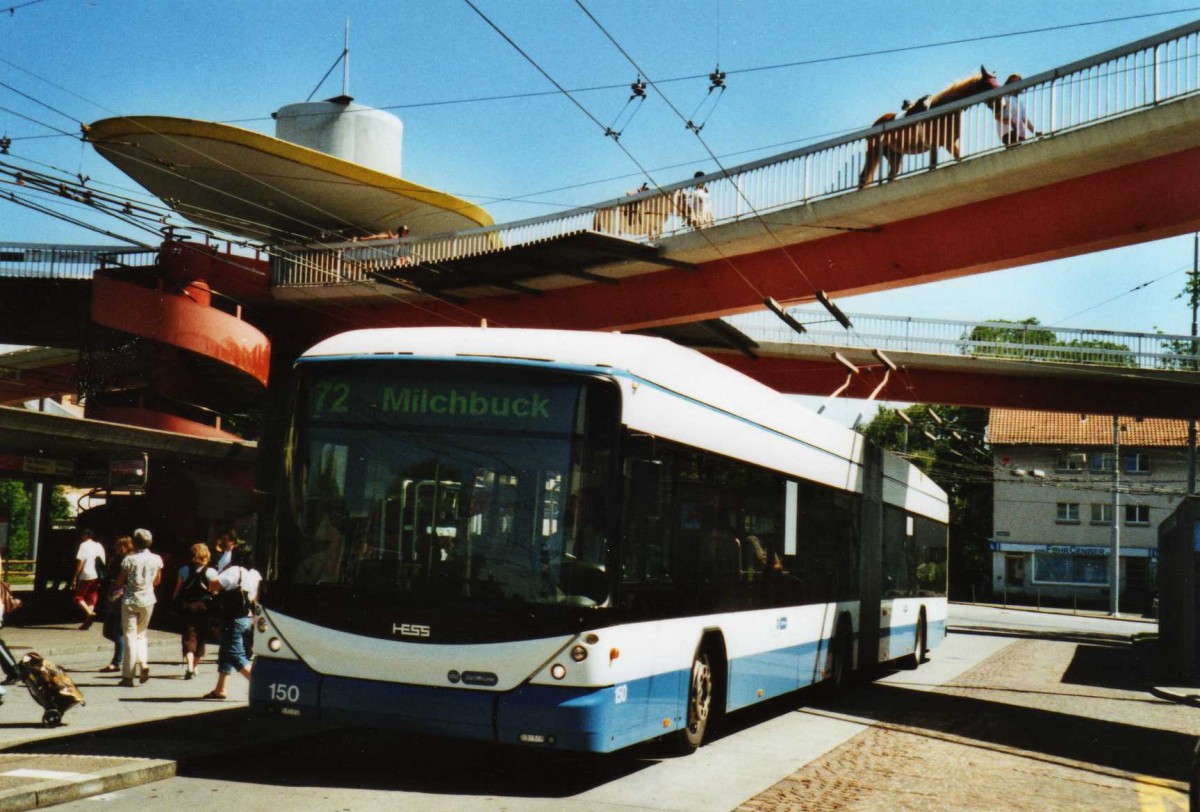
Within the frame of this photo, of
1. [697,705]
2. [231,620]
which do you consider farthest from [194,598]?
[697,705]

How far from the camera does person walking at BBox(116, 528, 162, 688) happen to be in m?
13.0

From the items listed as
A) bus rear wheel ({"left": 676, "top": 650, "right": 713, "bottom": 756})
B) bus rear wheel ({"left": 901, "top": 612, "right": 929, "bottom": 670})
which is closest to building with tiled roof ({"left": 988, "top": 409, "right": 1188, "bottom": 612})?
bus rear wheel ({"left": 901, "top": 612, "right": 929, "bottom": 670})

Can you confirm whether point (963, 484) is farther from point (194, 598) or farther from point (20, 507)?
point (194, 598)

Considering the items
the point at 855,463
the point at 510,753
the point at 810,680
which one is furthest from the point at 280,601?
the point at 855,463

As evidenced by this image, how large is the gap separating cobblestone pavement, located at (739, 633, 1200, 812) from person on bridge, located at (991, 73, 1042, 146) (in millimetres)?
8180

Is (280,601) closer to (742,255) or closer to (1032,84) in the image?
(1032,84)

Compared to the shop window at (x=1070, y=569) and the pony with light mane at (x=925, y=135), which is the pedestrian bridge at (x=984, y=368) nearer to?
the pony with light mane at (x=925, y=135)

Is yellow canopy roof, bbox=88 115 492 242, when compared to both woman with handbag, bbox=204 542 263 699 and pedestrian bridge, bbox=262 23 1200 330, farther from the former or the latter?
woman with handbag, bbox=204 542 263 699

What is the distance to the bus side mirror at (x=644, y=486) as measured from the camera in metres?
9.00

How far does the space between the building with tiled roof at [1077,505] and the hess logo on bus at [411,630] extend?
66.2 metres

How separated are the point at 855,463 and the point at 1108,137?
5.90m

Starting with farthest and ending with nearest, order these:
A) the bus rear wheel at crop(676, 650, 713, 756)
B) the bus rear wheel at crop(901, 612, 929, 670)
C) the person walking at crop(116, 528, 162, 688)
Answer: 1. the bus rear wheel at crop(901, 612, 929, 670)
2. the person walking at crop(116, 528, 162, 688)
3. the bus rear wheel at crop(676, 650, 713, 756)

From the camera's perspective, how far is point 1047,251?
66.7 feet

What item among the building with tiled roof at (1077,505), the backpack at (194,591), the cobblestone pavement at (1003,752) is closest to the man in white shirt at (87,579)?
the backpack at (194,591)
